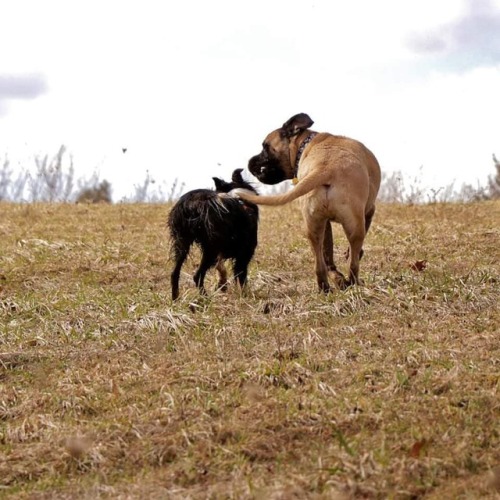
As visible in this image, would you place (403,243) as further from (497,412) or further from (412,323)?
(497,412)

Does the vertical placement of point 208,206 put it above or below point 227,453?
above

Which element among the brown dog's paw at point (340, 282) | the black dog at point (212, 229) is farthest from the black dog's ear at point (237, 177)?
the brown dog's paw at point (340, 282)

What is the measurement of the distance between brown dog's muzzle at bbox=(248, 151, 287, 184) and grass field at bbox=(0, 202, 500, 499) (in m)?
0.94

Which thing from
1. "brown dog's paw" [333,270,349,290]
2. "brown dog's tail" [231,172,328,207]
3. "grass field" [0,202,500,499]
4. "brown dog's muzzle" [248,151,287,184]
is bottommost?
"grass field" [0,202,500,499]

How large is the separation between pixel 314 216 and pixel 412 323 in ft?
4.33

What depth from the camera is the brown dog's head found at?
27.2 ft

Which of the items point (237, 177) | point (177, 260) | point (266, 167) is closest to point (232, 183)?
point (237, 177)

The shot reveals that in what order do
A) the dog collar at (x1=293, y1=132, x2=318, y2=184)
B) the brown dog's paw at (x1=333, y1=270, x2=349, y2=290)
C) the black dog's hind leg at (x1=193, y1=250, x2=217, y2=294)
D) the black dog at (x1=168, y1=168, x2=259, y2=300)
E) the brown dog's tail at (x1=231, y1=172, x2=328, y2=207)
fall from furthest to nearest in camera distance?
the dog collar at (x1=293, y1=132, x2=318, y2=184) → the brown dog's paw at (x1=333, y1=270, x2=349, y2=290) → the black dog's hind leg at (x1=193, y1=250, x2=217, y2=294) → the black dog at (x1=168, y1=168, x2=259, y2=300) → the brown dog's tail at (x1=231, y1=172, x2=328, y2=207)

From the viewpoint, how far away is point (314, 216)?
7195 millimetres

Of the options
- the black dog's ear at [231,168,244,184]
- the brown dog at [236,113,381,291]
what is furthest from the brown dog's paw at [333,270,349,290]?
the black dog's ear at [231,168,244,184]

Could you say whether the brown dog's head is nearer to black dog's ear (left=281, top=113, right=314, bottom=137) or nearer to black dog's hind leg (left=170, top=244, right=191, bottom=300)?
black dog's ear (left=281, top=113, right=314, bottom=137)

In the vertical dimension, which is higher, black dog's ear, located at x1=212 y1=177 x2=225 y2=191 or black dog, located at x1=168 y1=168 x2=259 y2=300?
black dog's ear, located at x1=212 y1=177 x2=225 y2=191

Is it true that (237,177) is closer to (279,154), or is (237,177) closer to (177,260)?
(279,154)

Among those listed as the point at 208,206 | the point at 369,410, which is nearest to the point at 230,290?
the point at 208,206
